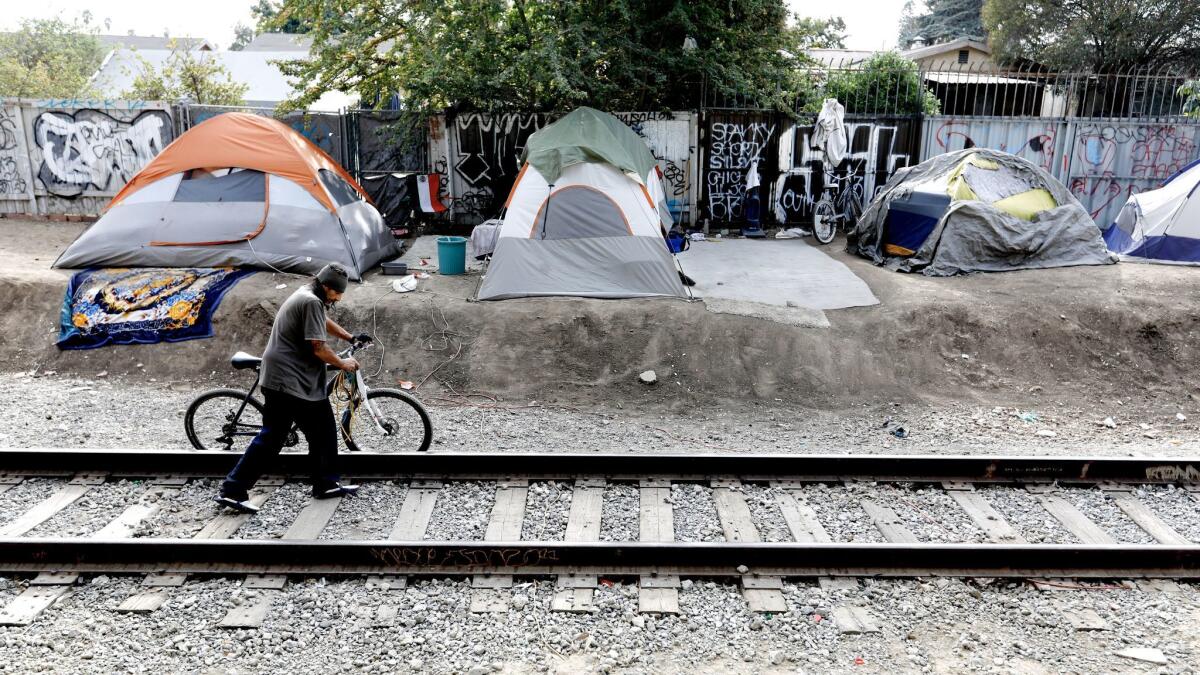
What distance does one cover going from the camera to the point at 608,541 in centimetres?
Result: 523

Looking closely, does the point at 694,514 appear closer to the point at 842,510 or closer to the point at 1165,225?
the point at 842,510

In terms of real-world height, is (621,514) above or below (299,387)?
below

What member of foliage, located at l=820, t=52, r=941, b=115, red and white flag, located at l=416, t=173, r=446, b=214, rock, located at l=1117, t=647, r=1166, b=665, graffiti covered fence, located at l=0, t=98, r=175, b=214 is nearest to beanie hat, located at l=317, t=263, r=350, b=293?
rock, located at l=1117, t=647, r=1166, b=665

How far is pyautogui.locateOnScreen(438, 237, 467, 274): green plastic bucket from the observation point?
Answer: 11273 mm

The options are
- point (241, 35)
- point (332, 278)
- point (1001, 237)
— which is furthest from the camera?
point (241, 35)

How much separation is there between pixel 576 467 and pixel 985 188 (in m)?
8.67

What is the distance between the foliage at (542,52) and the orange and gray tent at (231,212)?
2.37 meters

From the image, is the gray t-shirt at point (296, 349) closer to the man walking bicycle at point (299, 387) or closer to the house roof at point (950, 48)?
the man walking bicycle at point (299, 387)

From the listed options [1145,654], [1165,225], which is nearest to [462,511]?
[1145,654]

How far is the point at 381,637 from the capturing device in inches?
176

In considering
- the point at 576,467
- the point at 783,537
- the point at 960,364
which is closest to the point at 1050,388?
the point at 960,364

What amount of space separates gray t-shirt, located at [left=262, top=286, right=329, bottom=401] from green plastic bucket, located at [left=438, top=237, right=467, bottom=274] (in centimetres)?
572

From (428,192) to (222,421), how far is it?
7660 millimetres

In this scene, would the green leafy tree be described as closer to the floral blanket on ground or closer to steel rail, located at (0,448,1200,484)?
steel rail, located at (0,448,1200,484)
